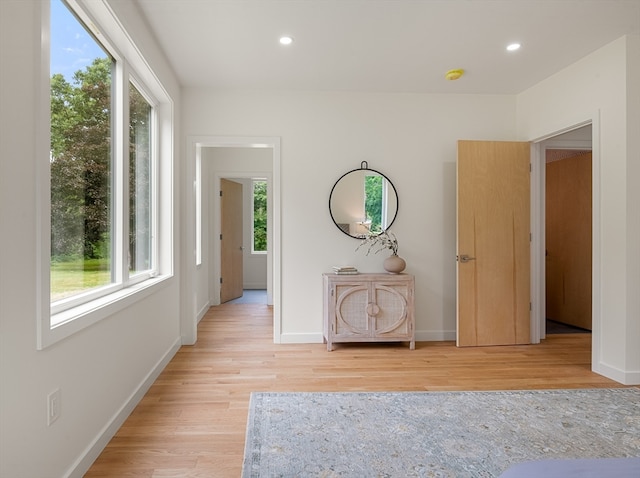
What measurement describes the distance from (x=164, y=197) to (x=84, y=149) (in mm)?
1499

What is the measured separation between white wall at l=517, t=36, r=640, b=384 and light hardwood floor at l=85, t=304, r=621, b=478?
311mm

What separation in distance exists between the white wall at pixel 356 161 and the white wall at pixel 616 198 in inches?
44.2

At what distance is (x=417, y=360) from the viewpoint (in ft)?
11.4

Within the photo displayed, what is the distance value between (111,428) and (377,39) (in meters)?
3.12

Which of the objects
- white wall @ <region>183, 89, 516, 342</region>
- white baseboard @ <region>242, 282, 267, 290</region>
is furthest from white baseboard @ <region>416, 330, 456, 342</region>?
white baseboard @ <region>242, 282, 267, 290</region>

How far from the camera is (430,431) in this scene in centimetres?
217

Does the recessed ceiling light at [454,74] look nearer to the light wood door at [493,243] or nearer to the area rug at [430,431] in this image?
the light wood door at [493,243]

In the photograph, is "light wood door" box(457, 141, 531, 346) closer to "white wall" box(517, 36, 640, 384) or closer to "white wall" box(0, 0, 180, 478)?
"white wall" box(517, 36, 640, 384)

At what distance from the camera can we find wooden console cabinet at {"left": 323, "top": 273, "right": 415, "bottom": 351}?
3729 mm

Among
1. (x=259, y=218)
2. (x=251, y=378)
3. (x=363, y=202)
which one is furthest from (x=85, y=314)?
(x=259, y=218)

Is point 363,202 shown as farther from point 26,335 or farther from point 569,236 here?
point 26,335

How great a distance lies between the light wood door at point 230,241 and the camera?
6344mm

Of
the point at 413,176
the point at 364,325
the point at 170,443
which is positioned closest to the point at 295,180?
the point at 413,176

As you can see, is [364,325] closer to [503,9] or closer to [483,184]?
[483,184]
